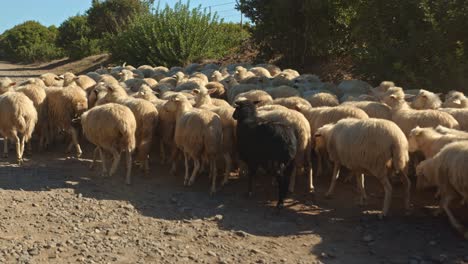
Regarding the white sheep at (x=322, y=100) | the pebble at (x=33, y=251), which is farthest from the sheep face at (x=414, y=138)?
the pebble at (x=33, y=251)

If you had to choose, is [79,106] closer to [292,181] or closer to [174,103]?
[174,103]

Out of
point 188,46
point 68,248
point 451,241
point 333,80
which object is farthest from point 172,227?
point 188,46

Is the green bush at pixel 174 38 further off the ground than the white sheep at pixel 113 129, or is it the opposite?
the green bush at pixel 174 38

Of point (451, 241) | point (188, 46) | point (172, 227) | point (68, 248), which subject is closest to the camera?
point (68, 248)

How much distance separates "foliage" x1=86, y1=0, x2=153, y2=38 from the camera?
1695 inches

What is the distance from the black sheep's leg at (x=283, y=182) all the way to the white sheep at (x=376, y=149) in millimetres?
785

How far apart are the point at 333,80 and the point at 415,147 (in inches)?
403

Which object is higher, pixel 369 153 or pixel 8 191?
pixel 369 153

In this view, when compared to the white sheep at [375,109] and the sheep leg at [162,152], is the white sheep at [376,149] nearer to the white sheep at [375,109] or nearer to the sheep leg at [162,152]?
the white sheep at [375,109]

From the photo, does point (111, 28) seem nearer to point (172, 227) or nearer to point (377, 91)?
point (377, 91)

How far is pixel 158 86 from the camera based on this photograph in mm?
12594

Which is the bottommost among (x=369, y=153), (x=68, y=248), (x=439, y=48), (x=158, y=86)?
(x=68, y=248)

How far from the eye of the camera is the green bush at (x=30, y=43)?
52.4 metres

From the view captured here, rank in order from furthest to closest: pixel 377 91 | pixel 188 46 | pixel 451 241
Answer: pixel 188 46
pixel 377 91
pixel 451 241
